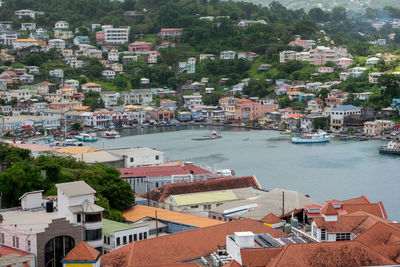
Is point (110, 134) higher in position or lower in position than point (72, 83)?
lower

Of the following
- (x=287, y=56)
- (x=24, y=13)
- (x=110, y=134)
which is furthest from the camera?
(x=24, y=13)

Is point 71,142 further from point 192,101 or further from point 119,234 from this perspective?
point 119,234

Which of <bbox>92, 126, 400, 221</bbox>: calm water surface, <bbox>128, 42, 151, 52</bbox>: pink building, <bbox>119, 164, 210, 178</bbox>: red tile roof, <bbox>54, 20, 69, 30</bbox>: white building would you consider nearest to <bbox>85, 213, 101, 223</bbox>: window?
<bbox>119, 164, 210, 178</bbox>: red tile roof

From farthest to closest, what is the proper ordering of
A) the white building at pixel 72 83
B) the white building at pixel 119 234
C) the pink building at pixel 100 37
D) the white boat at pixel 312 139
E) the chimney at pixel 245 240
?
the pink building at pixel 100 37
the white building at pixel 72 83
the white boat at pixel 312 139
the white building at pixel 119 234
the chimney at pixel 245 240

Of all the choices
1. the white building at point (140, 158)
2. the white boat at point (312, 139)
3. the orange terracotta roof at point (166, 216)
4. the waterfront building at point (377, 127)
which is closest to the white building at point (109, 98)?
the white boat at point (312, 139)

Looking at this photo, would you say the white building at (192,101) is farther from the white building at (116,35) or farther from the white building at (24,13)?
the white building at (24,13)

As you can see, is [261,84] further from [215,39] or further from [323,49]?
[215,39]

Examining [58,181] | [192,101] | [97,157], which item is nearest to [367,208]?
[58,181]

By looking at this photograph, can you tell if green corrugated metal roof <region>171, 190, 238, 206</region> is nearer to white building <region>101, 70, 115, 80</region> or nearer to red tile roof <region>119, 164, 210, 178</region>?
red tile roof <region>119, 164, 210, 178</region>
